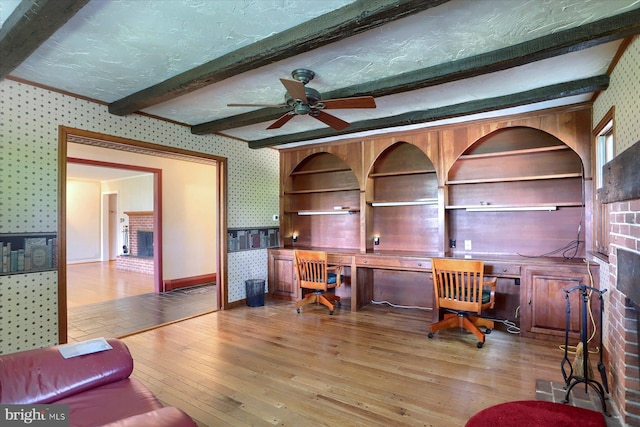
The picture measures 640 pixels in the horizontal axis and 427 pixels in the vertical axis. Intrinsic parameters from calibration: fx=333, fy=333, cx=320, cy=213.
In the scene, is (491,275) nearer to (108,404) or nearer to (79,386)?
(108,404)

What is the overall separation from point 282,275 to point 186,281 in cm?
226

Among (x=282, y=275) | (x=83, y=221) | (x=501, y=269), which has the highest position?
(x=83, y=221)

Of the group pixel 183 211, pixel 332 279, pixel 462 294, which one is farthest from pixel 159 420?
pixel 183 211

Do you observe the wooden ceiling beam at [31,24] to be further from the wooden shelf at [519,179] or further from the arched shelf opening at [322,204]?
the wooden shelf at [519,179]

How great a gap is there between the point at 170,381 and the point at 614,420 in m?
3.07

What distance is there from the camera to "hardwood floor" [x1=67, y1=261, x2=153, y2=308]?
547cm

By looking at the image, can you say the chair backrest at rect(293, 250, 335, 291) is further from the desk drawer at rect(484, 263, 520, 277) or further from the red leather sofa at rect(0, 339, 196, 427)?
the red leather sofa at rect(0, 339, 196, 427)

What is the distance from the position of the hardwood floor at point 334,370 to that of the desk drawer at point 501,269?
664 millimetres

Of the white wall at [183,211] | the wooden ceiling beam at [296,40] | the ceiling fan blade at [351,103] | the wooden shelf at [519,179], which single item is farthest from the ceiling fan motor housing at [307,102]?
the white wall at [183,211]

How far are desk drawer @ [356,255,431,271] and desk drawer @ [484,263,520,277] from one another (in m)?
0.63

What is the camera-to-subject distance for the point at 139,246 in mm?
7832

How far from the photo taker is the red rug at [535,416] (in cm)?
200

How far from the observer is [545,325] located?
11.2ft

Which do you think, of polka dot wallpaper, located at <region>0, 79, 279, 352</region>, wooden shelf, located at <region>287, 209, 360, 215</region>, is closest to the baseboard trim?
wooden shelf, located at <region>287, 209, 360, 215</region>
